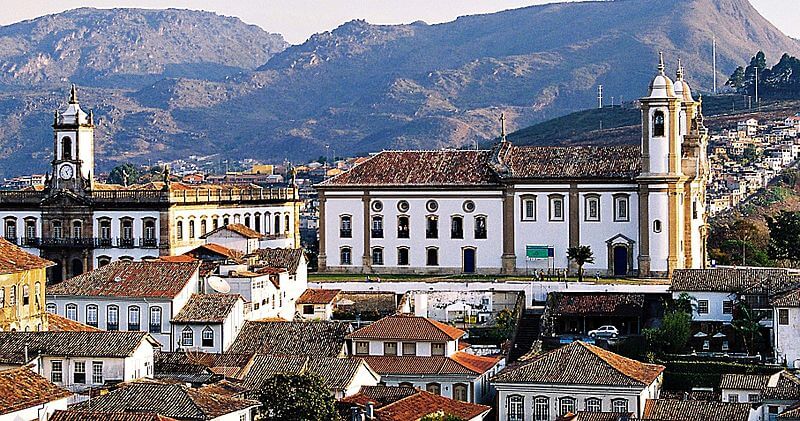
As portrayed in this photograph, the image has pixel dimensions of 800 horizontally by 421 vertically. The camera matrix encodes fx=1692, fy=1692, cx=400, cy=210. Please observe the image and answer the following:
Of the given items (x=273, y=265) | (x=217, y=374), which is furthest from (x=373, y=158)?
(x=217, y=374)

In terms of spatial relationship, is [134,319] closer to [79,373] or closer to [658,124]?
[79,373]

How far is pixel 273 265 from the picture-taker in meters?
66.9

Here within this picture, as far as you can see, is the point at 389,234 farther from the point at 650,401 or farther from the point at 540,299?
the point at 650,401

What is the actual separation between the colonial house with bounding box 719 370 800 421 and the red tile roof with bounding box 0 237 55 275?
74.3 ft

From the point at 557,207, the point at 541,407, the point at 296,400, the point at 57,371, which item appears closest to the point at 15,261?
the point at 57,371

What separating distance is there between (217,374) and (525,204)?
23.6m

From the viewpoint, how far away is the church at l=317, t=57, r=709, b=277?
228 feet

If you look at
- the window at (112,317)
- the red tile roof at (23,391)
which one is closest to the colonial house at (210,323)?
the window at (112,317)

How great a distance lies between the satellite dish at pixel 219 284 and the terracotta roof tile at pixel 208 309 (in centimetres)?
179

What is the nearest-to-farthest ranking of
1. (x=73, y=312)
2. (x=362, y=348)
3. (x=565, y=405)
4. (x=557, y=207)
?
(x=565, y=405) → (x=362, y=348) → (x=73, y=312) → (x=557, y=207)

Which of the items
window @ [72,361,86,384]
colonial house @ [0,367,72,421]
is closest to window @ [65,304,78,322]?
window @ [72,361,86,384]

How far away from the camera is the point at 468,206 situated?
238 feet

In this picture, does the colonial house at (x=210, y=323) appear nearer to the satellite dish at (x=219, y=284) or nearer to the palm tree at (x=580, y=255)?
the satellite dish at (x=219, y=284)

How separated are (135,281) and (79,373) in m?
11.2
